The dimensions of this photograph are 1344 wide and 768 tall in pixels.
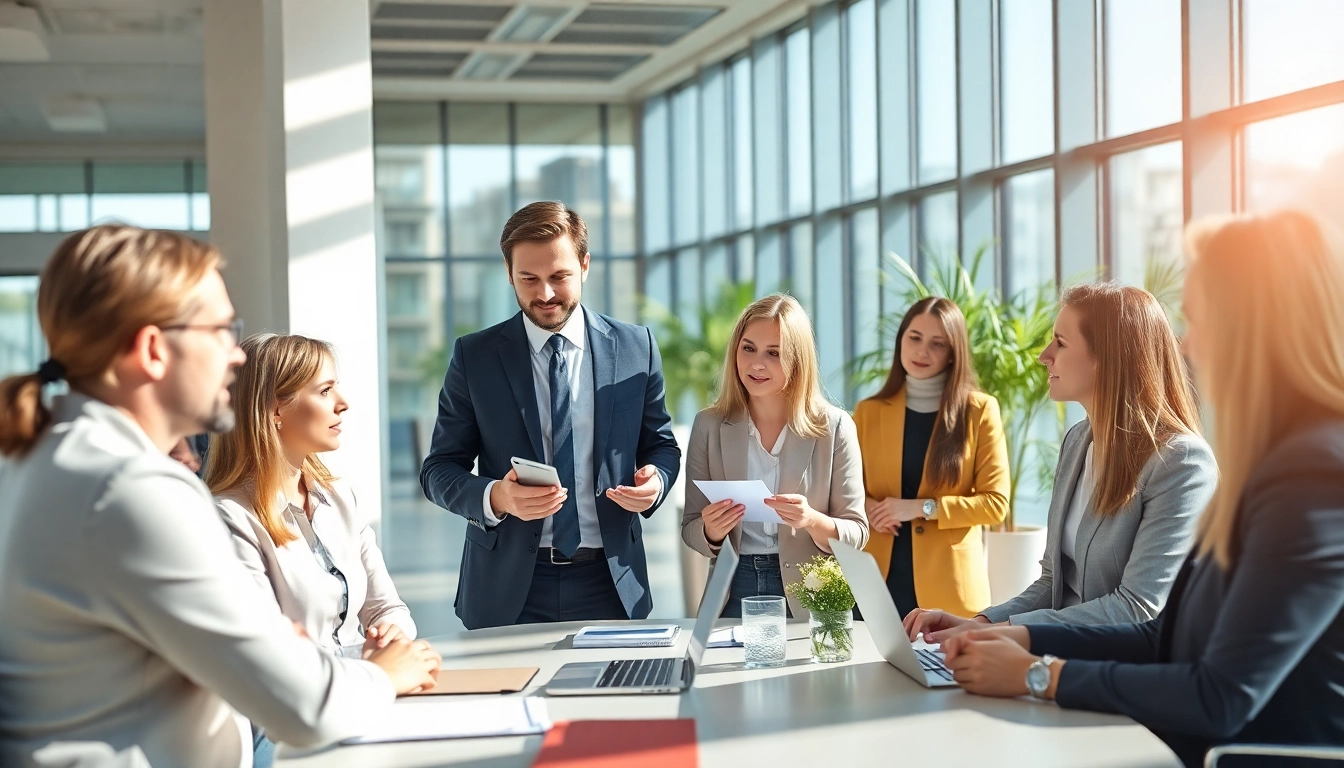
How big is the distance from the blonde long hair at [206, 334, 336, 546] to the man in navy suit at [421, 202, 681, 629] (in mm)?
563

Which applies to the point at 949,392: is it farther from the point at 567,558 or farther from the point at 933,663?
the point at 933,663

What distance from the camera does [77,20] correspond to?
9.21 meters

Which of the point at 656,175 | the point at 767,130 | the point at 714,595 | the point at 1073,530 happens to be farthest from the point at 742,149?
the point at 714,595

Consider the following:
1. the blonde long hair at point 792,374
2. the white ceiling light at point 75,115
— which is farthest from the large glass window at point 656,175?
the blonde long hair at point 792,374

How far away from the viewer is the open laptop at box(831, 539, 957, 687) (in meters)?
2.23

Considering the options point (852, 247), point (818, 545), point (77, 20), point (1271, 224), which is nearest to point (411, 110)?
point (77, 20)

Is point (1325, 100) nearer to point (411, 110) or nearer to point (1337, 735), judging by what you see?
point (1337, 735)

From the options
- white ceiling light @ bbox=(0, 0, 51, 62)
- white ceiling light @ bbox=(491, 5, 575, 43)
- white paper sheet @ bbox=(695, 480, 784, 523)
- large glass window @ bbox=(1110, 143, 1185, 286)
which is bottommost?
white paper sheet @ bbox=(695, 480, 784, 523)

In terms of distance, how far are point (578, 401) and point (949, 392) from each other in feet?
5.52

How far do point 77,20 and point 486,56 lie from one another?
160 inches

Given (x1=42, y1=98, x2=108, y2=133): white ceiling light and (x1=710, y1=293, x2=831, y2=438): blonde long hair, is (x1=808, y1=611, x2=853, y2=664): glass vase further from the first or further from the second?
(x1=42, y1=98, x2=108, y2=133): white ceiling light

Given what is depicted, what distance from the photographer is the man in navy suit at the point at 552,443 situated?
3266 millimetres

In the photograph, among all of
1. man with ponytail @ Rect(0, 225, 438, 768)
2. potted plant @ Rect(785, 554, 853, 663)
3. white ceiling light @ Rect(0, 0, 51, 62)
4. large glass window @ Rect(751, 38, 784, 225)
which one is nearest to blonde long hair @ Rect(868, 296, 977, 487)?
potted plant @ Rect(785, 554, 853, 663)

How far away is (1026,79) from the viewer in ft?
24.3
